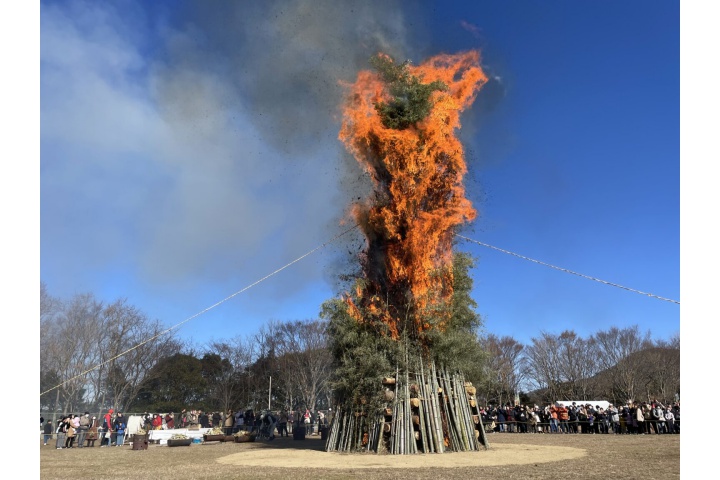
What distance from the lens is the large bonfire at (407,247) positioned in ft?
55.4

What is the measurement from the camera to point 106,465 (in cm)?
1578

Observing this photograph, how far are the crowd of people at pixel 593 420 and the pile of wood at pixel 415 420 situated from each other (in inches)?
609

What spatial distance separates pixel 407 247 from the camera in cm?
1798

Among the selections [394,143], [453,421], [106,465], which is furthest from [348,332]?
[106,465]

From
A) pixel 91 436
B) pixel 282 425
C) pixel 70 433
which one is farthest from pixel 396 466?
pixel 282 425

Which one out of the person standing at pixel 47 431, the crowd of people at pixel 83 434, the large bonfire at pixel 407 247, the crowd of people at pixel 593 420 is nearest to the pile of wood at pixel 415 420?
the large bonfire at pixel 407 247

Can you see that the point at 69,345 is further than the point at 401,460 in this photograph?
Yes

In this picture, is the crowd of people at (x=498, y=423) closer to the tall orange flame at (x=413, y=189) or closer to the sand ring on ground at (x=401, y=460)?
the sand ring on ground at (x=401, y=460)

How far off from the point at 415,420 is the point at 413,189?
8.13m

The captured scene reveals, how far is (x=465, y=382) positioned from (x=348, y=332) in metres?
5.20

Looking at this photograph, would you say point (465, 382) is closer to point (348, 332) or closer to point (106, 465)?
point (348, 332)

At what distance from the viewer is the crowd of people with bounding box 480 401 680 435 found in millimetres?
27422

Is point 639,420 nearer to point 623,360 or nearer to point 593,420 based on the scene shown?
point 593,420

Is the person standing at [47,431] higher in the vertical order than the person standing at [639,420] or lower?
lower
